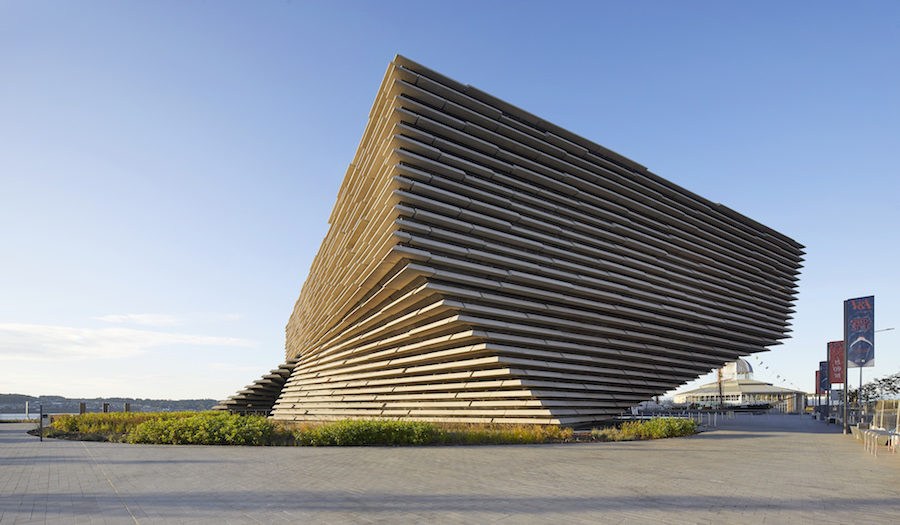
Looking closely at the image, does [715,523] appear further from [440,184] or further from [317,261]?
[317,261]

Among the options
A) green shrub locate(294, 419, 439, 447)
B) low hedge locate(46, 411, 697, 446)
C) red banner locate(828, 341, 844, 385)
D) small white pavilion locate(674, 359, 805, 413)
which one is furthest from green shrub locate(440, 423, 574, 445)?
small white pavilion locate(674, 359, 805, 413)

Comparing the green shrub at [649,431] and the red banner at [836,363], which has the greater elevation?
the red banner at [836,363]

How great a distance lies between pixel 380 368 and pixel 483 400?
584cm

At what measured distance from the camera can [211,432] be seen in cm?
1590

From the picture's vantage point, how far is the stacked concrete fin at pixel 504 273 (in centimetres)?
1961

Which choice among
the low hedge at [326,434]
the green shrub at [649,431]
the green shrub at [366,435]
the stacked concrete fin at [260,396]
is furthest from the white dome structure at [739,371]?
the green shrub at [366,435]

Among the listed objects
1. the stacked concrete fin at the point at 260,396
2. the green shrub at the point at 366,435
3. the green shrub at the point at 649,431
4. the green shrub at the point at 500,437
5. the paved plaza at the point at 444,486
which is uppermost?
the paved plaza at the point at 444,486

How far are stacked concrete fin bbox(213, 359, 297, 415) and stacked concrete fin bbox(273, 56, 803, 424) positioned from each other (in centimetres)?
994

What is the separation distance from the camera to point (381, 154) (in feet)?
68.3

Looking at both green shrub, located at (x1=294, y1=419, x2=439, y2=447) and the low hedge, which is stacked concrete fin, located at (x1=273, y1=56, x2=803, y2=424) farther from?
green shrub, located at (x1=294, y1=419, x2=439, y2=447)

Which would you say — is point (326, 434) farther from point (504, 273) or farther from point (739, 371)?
point (739, 371)

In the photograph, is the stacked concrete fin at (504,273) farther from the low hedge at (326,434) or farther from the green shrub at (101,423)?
the green shrub at (101,423)

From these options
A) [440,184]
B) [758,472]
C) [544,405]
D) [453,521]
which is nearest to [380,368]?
[544,405]

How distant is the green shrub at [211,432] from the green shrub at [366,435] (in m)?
0.96
